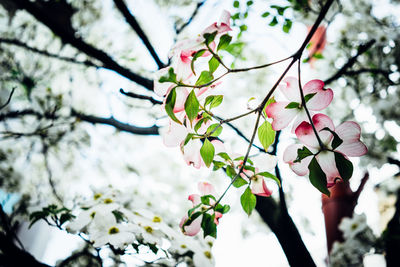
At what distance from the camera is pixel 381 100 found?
1.56m

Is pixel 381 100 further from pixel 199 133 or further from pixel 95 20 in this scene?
pixel 95 20

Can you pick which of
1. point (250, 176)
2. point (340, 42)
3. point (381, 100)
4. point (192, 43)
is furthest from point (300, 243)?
point (340, 42)

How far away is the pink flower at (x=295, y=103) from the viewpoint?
35cm

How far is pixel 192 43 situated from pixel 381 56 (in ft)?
5.65

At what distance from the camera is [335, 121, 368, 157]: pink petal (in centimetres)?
33

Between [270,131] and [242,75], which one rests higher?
[242,75]

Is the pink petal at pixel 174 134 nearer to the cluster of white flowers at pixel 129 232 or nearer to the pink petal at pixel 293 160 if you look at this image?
the pink petal at pixel 293 160

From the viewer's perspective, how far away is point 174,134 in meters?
0.37

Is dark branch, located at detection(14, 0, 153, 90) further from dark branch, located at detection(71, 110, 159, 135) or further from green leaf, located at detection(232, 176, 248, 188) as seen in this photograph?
green leaf, located at detection(232, 176, 248, 188)

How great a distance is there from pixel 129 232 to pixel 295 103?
0.47 meters

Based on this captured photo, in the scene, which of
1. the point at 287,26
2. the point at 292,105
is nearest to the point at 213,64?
the point at 292,105

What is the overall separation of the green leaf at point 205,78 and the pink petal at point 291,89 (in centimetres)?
11

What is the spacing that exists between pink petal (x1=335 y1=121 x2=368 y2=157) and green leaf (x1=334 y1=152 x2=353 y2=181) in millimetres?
26

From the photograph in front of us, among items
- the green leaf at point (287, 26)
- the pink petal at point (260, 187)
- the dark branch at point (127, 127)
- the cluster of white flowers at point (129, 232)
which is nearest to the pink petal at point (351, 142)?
the pink petal at point (260, 187)
